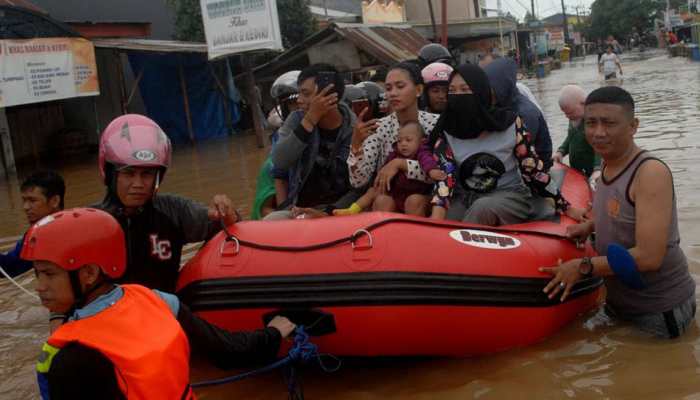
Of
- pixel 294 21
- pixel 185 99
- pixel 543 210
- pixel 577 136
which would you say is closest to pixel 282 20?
pixel 294 21

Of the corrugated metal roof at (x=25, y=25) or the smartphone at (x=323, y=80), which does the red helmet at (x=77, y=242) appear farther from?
the corrugated metal roof at (x=25, y=25)

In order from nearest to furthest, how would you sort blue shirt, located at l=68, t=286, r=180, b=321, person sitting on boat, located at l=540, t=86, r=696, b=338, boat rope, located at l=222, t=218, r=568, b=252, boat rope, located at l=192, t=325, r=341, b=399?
blue shirt, located at l=68, t=286, r=180, b=321, boat rope, located at l=192, t=325, r=341, b=399, person sitting on boat, located at l=540, t=86, r=696, b=338, boat rope, located at l=222, t=218, r=568, b=252

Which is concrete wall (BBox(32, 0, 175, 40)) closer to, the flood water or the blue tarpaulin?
the blue tarpaulin

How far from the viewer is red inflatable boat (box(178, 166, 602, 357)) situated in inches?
→ 116

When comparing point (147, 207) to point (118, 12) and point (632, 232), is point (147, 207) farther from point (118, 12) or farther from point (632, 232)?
point (118, 12)

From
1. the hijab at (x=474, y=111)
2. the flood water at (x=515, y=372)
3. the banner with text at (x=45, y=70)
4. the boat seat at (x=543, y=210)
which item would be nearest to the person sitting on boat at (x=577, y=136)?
the flood water at (x=515, y=372)

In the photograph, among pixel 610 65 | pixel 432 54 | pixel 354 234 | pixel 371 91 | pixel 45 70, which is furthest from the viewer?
pixel 610 65

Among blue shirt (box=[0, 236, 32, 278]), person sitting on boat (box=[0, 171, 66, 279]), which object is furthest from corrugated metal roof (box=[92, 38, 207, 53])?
blue shirt (box=[0, 236, 32, 278])

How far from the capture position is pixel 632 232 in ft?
10.1

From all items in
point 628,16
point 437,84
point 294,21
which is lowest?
point 437,84

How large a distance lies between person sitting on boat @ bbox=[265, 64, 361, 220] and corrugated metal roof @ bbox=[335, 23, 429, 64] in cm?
995

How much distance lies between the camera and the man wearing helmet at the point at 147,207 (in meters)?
3.08

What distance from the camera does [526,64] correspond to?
144 feet

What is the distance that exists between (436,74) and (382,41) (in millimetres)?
12286
